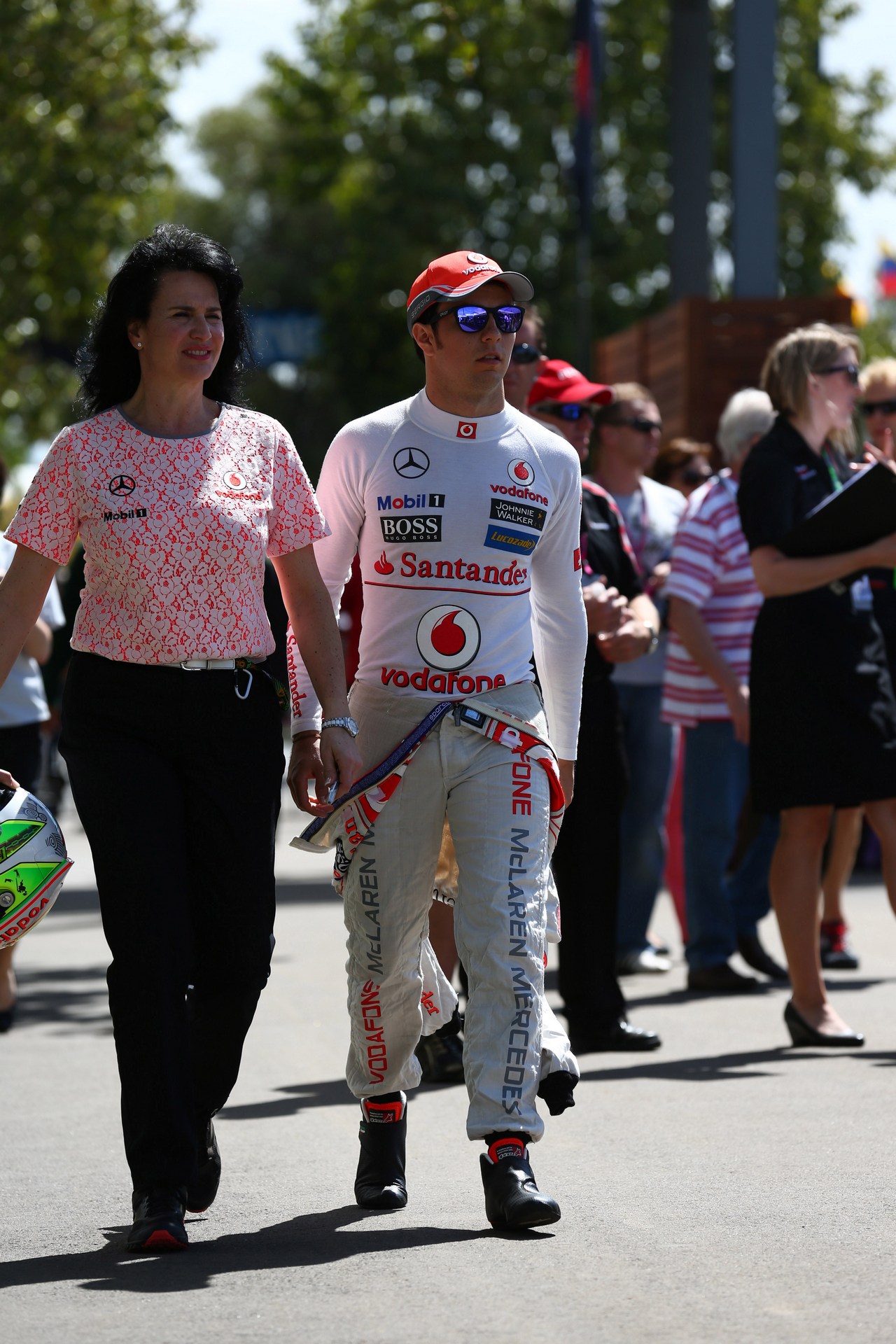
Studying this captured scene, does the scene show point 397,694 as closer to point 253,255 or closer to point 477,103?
point 477,103

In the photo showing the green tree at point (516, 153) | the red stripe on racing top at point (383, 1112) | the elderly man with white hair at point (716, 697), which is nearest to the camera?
the red stripe on racing top at point (383, 1112)

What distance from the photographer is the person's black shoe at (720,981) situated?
8.96m

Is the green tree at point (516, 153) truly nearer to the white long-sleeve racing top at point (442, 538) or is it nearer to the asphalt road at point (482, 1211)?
the asphalt road at point (482, 1211)

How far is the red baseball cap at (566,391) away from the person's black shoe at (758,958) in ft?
9.13

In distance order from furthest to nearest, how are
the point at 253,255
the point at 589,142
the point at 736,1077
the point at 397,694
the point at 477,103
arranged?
the point at 253,255
the point at 477,103
the point at 589,142
the point at 736,1077
the point at 397,694

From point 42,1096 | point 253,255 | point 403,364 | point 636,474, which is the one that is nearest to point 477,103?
point 403,364

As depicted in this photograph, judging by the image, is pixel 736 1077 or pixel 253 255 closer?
pixel 736 1077

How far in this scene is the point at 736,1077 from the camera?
6.84 metres

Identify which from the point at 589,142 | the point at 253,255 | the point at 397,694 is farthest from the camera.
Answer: the point at 253,255

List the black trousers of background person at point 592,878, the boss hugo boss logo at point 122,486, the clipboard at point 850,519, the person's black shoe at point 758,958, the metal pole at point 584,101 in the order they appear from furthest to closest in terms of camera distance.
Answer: the metal pole at point 584,101, the person's black shoe at point 758,958, the black trousers of background person at point 592,878, the clipboard at point 850,519, the boss hugo boss logo at point 122,486

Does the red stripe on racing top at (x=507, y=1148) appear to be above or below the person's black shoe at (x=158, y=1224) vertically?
above

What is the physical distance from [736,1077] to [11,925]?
9.14ft

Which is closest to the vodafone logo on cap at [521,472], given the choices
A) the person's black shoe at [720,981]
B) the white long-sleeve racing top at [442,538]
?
the white long-sleeve racing top at [442,538]

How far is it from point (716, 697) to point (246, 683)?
4.47m
